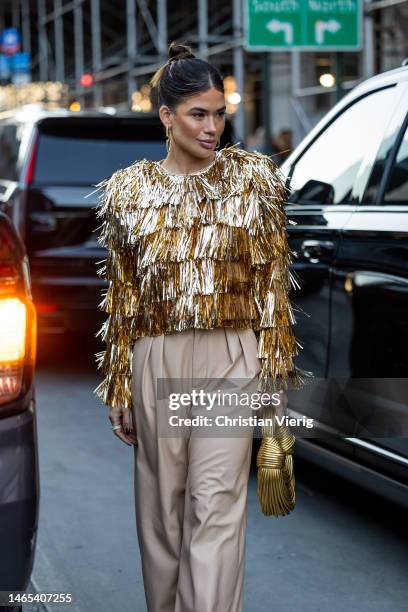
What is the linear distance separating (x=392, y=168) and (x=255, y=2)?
6.69m

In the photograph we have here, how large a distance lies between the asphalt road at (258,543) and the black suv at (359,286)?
0.33 meters

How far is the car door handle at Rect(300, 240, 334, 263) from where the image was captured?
476 centimetres

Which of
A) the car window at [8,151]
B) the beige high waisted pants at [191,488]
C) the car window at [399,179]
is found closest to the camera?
the beige high waisted pants at [191,488]

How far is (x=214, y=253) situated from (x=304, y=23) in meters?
8.19

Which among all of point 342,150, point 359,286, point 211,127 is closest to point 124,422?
point 211,127

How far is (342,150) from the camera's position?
4980 mm

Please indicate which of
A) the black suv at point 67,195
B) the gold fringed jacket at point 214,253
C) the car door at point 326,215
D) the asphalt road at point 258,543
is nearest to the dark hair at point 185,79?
the gold fringed jacket at point 214,253

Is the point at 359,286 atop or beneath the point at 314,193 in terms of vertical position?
beneath

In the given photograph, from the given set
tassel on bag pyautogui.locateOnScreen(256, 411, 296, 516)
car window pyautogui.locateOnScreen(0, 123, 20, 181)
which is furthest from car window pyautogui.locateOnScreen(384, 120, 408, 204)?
car window pyautogui.locateOnScreen(0, 123, 20, 181)

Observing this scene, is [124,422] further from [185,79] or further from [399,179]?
[399,179]

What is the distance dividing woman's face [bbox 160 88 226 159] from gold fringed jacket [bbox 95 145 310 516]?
2.6 inches

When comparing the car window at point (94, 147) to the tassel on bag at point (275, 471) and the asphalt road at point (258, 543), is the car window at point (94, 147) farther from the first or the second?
the tassel on bag at point (275, 471)

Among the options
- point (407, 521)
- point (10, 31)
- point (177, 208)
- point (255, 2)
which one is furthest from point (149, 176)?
point (10, 31)

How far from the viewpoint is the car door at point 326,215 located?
4711 mm
